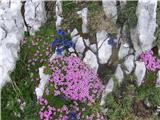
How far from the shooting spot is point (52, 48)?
9359 mm

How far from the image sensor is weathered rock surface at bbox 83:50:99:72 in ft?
29.6

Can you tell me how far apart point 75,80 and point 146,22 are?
2.24m

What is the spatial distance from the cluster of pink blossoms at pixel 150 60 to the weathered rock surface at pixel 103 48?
2.71 ft

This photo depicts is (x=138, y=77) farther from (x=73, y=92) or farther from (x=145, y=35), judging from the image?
(x=73, y=92)

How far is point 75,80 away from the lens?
8609mm

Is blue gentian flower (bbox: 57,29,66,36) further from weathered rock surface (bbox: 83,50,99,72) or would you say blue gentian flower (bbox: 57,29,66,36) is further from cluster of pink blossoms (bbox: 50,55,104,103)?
weathered rock surface (bbox: 83,50,99,72)

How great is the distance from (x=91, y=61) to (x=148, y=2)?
199cm

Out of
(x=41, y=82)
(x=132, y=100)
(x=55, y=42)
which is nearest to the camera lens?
(x=132, y=100)

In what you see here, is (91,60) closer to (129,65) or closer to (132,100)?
(129,65)

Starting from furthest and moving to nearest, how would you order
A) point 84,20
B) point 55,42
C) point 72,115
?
point 84,20, point 55,42, point 72,115

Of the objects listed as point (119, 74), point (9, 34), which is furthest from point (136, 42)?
point (9, 34)

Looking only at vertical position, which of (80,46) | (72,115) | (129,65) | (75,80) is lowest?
(72,115)

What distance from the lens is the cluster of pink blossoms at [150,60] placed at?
8.98m

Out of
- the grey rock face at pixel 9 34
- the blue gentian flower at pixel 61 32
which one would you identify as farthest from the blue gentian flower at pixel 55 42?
the grey rock face at pixel 9 34
